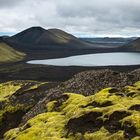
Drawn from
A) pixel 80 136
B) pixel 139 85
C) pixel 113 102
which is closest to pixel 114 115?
pixel 80 136

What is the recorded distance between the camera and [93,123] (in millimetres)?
34812

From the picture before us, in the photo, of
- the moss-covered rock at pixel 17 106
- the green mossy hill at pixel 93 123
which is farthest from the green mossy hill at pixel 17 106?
the green mossy hill at pixel 93 123

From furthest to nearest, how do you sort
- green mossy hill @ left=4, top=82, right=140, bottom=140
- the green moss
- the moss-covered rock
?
1. the green moss
2. the moss-covered rock
3. green mossy hill @ left=4, top=82, right=140, bottom=140

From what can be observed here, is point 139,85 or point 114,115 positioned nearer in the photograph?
point 114,115

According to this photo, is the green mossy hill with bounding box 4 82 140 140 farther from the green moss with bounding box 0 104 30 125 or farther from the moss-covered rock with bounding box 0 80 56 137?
the green moss with bounding box 0 104 30 125

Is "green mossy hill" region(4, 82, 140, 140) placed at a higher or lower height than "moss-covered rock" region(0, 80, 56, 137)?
higher

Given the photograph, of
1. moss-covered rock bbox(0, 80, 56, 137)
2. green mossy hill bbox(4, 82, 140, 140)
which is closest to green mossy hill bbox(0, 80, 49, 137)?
moss-covered rock bbox(0, 80, 56, 137)

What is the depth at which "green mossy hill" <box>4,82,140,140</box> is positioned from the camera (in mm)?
30938

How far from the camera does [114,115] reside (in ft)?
112

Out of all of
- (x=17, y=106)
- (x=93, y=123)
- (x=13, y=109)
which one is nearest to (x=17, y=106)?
(x=17, y=106)

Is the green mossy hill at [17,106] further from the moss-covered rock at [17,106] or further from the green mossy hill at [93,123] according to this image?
the green mossy hill at [93,123]

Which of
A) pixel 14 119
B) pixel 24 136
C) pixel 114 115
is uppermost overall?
pixel 114 115

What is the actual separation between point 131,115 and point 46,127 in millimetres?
10027

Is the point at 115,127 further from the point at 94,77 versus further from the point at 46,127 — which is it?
the point at 94,77
